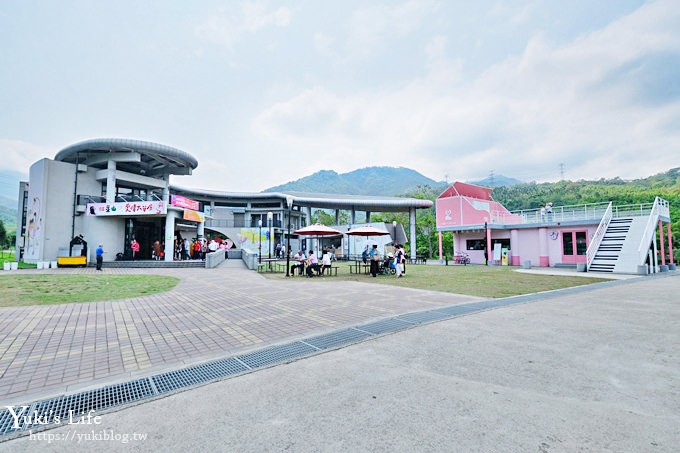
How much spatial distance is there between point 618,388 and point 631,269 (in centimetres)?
1736

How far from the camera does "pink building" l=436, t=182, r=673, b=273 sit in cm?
1700

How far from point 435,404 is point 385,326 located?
2613 mm

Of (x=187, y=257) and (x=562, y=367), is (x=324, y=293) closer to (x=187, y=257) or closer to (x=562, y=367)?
(x=562, y=367)

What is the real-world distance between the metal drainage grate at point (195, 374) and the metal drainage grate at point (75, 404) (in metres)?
0.13

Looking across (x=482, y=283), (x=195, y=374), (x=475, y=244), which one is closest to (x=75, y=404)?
(x=195, y=374)

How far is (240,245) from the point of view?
41.6 m

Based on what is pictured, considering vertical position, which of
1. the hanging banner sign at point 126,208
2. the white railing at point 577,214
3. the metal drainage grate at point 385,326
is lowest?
the metal drainage grate at point 385,326

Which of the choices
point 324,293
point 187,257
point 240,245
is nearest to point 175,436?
point 324,293

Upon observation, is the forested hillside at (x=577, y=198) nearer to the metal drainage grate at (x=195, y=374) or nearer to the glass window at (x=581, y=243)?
the glass window at (x=581, y=243)

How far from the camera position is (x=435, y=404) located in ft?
8.76

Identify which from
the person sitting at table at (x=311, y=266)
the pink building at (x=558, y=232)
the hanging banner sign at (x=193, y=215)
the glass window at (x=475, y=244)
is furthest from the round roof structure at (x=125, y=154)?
the glass window at (x=475, y=244)

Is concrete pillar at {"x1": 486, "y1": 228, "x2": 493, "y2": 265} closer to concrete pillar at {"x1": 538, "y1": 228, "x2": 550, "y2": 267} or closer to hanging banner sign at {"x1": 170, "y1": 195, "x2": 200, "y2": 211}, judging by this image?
concrete pillar at {"x1": 538, "y1": 228, "x2": 550, "y2": 267}

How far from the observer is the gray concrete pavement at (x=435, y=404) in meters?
2.16

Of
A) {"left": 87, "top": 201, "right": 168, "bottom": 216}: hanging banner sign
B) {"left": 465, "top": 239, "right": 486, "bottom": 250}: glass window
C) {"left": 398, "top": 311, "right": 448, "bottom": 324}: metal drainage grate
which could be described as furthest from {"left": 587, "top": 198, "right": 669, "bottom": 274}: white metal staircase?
{"left": 87, "top": 201, "right": 168, "bottom": 216}: hanging banner sign
